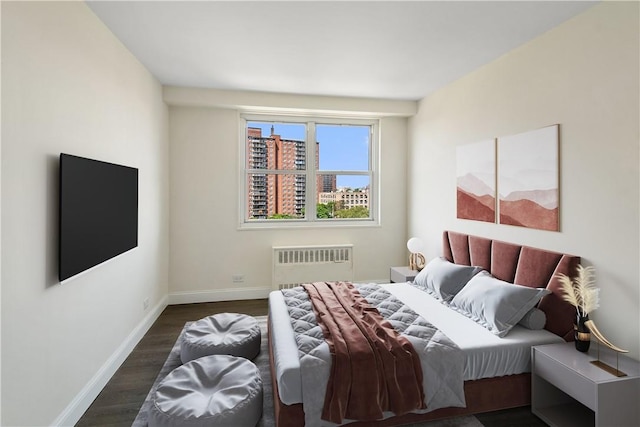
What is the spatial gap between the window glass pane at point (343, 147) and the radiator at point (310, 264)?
1.19m

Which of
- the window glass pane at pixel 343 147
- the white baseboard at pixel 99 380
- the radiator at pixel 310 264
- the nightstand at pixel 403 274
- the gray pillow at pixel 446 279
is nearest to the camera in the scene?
the white baseboard at pixel 99 380

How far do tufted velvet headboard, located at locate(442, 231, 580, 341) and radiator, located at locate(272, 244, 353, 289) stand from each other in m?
1.57

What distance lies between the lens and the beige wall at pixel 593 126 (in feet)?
6.54

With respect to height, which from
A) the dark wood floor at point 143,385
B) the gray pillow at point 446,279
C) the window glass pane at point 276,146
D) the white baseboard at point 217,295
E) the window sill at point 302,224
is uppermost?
the window glass pane at point 276,146

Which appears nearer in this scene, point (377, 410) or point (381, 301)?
point (377, 410)

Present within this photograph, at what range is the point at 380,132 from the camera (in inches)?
185

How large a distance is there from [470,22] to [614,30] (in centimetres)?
86

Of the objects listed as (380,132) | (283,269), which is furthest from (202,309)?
(380,132)

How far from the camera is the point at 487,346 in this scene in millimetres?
2094

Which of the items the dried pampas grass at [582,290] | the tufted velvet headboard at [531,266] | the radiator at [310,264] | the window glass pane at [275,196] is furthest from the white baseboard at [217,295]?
the dried pampas grass at [582,290]

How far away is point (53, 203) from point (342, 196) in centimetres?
348

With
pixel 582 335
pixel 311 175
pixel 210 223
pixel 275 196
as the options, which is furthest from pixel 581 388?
pixel 210 223

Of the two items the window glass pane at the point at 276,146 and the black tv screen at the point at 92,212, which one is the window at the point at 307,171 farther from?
the black tv screen at the point at 92,212

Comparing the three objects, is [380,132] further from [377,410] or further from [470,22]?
[377,410]
